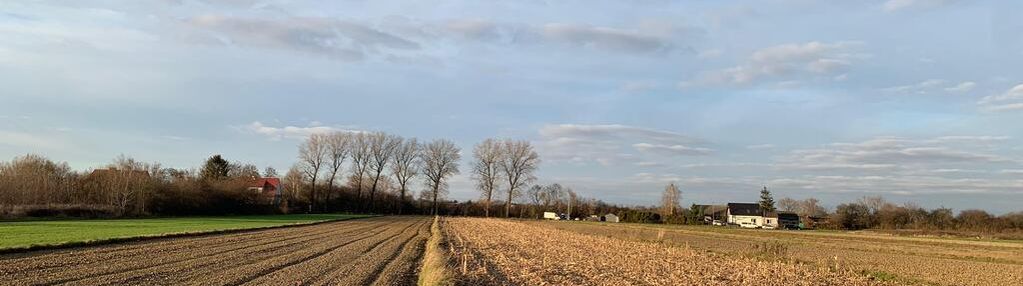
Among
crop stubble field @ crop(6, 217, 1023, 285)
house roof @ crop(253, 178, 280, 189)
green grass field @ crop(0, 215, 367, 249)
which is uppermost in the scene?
house roof @ crop(253, 178, 280, 189)

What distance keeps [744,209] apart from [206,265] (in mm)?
151704

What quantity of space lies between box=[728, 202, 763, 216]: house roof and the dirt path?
452 feet

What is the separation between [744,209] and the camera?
15775 centimetres

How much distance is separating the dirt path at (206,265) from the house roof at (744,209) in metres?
138

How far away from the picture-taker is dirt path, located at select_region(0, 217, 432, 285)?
16984 mm

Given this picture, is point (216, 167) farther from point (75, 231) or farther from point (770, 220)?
point (770, 220)

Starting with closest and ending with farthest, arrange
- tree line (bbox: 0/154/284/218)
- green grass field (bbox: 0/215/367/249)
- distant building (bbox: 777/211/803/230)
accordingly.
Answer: green grass field (bbox: 0/215/367/249) < tree line (bbox: 0/154/284/218) < distant building (bbox: 777/211/803/230)

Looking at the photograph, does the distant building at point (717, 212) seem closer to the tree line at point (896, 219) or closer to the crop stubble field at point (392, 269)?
the tree line at point (896, 219)

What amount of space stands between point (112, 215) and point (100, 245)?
4636 cm

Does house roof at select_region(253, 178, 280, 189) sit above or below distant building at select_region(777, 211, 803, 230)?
above

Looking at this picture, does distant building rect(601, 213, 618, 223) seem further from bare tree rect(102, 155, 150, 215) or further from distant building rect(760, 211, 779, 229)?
bare tree rect(102, 155, 150, 215)

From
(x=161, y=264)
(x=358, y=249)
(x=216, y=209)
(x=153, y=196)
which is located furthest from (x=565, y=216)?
(x=161, y=264)

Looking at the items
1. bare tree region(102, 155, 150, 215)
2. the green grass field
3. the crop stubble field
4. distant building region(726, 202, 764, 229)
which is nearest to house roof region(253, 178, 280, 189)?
bare tree region(102, 155, 150, 215)

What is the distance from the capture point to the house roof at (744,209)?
15412 centimetres
